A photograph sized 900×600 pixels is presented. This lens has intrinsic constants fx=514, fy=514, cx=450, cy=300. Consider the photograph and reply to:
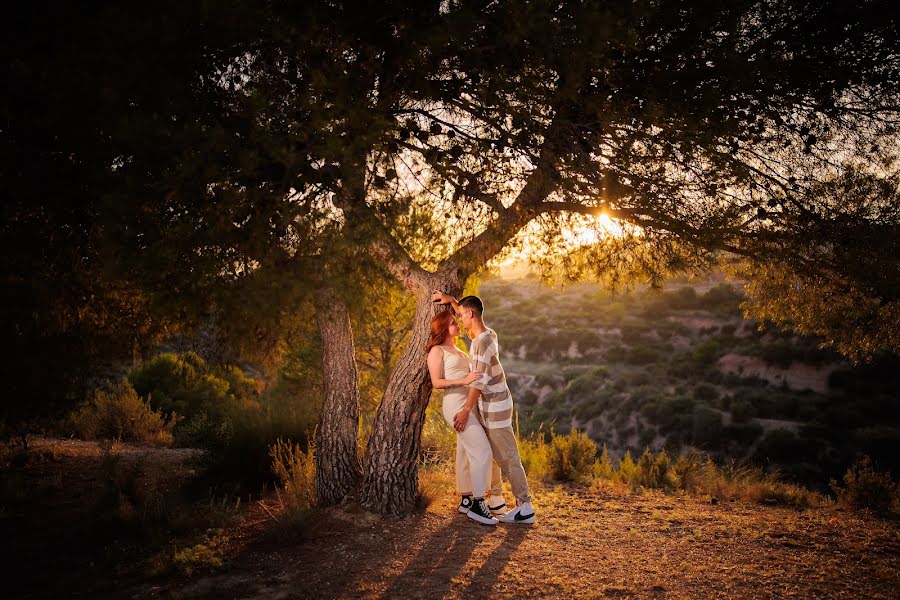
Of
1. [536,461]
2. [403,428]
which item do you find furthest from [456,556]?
[536,461]

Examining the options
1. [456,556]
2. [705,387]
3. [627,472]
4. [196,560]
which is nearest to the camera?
[196,560]

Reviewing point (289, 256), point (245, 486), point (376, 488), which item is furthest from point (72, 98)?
point (245, 486)

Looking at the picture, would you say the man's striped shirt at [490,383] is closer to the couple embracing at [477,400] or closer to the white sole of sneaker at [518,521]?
the couple embracing at [477,400]

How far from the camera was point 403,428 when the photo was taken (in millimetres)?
5340

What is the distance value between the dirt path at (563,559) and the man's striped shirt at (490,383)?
110 centimetres

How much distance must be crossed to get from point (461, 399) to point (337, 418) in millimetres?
1466

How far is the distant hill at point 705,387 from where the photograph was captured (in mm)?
18531

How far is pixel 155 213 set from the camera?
12.3ft

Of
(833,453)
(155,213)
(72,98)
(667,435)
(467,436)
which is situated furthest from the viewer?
(667,435)

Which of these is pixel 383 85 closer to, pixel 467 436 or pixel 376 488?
pixel 467 436

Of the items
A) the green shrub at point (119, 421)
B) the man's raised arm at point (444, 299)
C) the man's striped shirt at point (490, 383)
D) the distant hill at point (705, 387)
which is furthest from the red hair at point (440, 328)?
the green shrub at point (119, 421)

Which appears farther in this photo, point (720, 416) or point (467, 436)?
point (720, 416)

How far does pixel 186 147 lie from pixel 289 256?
1.03 metres

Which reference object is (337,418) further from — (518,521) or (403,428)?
(518,521)
